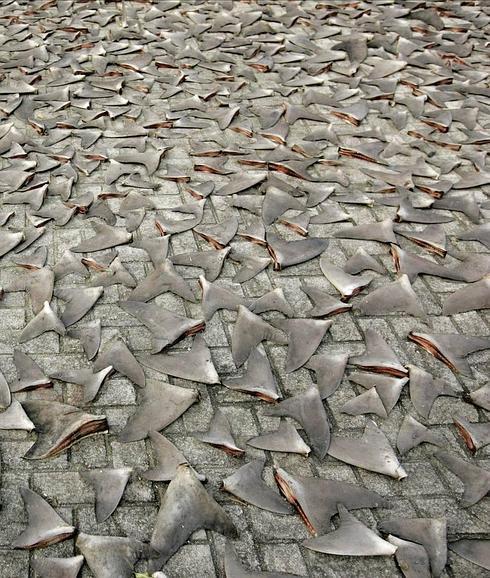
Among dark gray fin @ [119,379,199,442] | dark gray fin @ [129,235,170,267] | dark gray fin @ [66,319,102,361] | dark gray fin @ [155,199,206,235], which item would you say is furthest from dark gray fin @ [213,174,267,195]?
dark gray fin @ [119,379,199,442]

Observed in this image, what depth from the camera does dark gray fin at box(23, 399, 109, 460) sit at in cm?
216

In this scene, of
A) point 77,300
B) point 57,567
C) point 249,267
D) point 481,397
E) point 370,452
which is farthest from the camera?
point 249,267

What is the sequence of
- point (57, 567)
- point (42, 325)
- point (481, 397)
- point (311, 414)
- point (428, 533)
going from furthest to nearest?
point (42, 325)
point (481, 397)
point (311, 414)
point (428, 533)
point (57, 567)

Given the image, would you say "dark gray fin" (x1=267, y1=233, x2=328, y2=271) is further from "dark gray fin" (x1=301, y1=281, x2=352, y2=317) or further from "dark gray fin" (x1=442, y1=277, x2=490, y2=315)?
"dark gray fin" (x1=442, y1=277, x2=490, y2=315)

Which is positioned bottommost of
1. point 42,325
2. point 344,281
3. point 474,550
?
point 474,550

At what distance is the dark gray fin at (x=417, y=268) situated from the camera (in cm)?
295

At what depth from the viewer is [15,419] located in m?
2.23

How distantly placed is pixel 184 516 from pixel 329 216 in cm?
177

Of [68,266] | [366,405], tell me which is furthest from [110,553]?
[68,266]

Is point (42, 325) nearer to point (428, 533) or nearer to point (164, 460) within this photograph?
point (164, 460)

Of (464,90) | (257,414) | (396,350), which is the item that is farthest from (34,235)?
(464,90)

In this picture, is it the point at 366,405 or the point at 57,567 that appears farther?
the point at 366,405

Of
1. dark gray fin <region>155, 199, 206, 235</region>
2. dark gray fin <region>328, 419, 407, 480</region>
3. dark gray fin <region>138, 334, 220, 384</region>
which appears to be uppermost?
dark gray fin <region>155, 199, 206, 235</region>

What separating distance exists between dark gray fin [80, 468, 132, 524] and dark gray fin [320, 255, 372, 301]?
1166mm
